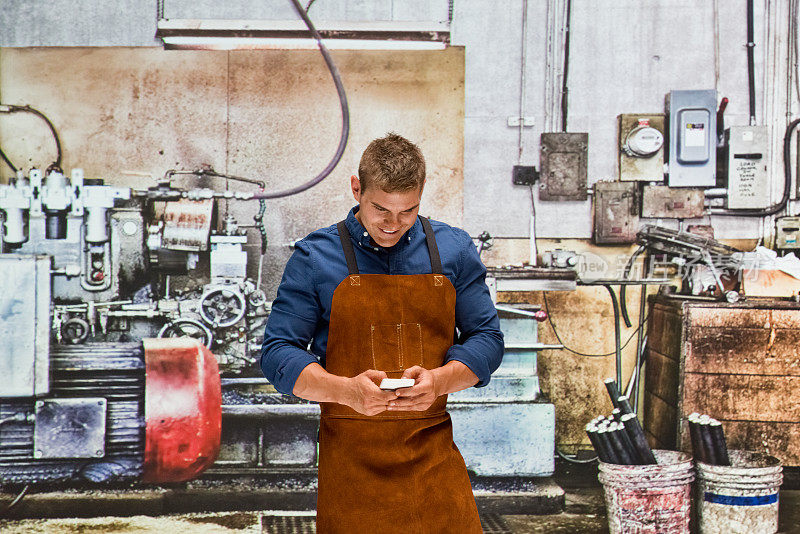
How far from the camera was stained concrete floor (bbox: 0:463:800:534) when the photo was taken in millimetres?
3338

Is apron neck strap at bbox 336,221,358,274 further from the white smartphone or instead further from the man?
the white smartphone

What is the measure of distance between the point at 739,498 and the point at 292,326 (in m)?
2.48

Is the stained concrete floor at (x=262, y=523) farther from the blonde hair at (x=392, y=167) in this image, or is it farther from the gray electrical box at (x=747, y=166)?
the blonde hair at (x=392, y=167)

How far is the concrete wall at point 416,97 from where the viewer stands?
11.9 ft

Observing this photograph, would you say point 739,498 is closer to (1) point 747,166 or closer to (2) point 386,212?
(1) point 747,166

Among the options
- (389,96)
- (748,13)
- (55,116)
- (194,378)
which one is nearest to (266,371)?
(194,378)

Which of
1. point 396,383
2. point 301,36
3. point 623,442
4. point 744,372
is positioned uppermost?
point 301,36

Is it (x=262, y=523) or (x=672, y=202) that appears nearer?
(x=262, y=523)

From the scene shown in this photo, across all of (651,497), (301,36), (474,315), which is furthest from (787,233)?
(474,315)

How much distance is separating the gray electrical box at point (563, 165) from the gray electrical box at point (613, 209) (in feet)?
0.37

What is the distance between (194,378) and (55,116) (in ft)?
4.76

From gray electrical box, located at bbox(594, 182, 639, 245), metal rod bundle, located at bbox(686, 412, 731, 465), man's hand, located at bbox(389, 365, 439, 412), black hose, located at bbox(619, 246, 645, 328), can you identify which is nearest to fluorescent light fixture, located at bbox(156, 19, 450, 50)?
gray electrical box, located at bbox(594, 182, 639, 245)

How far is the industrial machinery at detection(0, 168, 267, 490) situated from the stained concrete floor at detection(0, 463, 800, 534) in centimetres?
21

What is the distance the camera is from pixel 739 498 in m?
3.16
